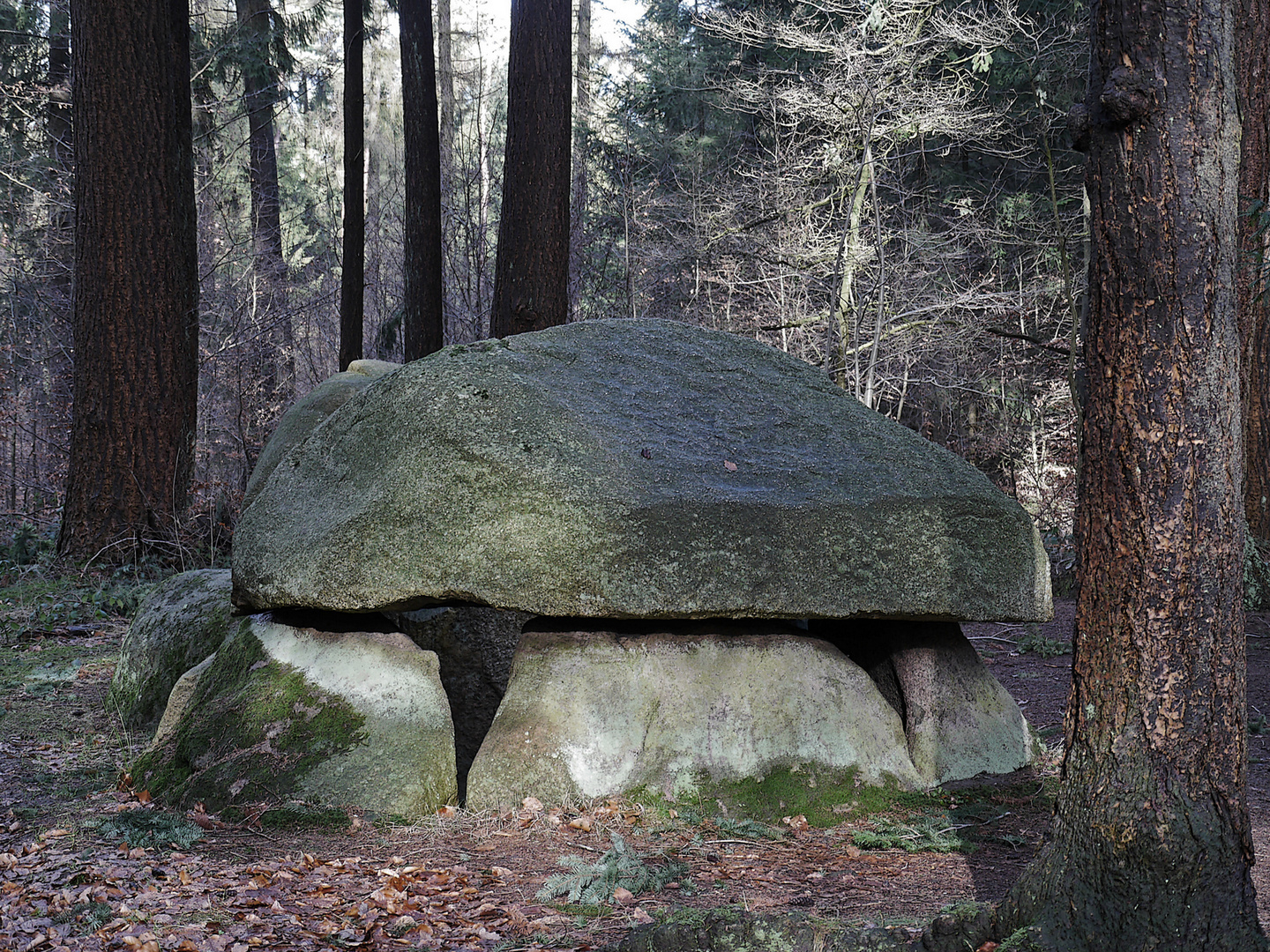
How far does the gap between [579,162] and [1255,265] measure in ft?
40.7

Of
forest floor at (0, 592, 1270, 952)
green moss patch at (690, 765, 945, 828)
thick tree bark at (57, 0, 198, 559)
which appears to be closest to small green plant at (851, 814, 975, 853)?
forest floor at (0, 592, 1270, 952)

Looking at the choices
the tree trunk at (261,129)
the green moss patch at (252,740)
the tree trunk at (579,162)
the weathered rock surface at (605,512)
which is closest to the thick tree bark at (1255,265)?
the weathered rock surface at (605,512)

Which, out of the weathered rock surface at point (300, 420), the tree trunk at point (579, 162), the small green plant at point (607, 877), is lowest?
the small green plant at point (607, 877)

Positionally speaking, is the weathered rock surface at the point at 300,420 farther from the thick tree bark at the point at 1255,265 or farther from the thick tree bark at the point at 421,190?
the thick tree bark at the point at 1255,265

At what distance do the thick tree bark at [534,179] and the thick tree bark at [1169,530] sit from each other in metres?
6.60

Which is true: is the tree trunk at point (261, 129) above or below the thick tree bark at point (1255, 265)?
above

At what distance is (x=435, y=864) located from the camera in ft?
12.1

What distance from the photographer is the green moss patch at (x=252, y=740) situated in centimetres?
427

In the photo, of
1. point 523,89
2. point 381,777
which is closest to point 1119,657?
point 381,777

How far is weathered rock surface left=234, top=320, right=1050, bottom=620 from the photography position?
168 inches

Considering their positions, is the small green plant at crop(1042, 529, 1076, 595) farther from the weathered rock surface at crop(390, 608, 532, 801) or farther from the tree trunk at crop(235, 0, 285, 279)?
the tree trunk at crop(235, 0, 285, 279)

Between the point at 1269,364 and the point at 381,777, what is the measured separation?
24.5ft

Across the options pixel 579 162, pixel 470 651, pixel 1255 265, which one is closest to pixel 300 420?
pixel 470 651

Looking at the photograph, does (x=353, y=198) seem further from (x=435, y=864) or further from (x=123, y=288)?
(x=435, y=864)
